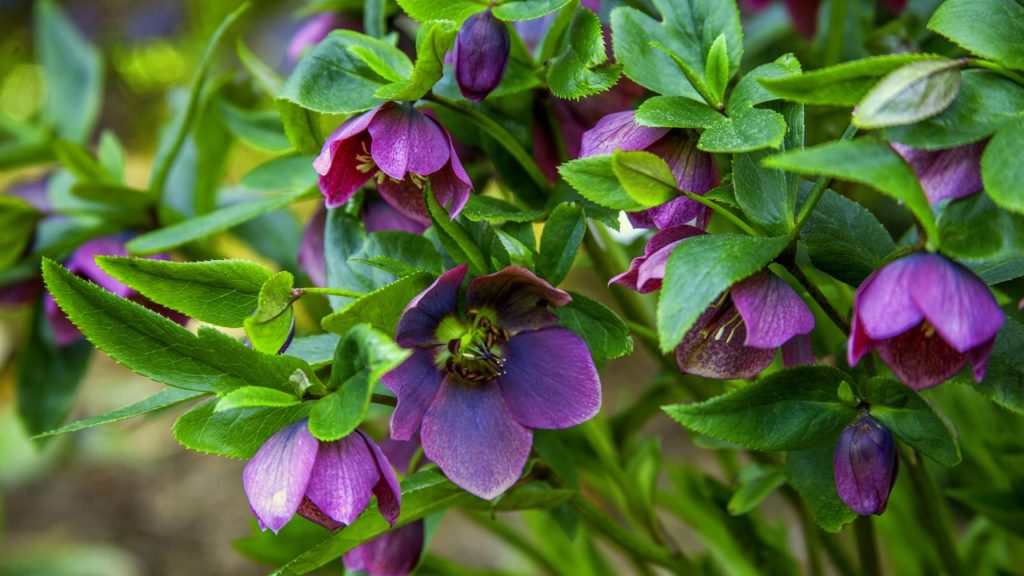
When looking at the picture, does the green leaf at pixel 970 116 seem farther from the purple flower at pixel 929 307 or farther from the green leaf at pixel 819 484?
the green leaf at pixel 819 484

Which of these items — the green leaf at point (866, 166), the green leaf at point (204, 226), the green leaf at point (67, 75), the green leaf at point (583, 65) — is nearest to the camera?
the green leaf at point (866, 166)

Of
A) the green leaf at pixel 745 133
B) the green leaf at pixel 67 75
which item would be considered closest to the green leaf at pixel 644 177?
the green leaf at pixel 745 133

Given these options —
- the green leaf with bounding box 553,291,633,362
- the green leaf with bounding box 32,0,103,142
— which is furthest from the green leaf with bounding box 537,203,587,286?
the green leaf with bounding box 32,0,103,142

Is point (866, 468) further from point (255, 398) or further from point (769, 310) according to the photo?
point (255, 398)

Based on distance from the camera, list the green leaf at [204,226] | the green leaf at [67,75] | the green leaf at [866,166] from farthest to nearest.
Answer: the green leaf at [67,75]
the green leaf at [204,226]
the green leaf at [866,166]

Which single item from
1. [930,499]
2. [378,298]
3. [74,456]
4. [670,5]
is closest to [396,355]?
[378,298]
